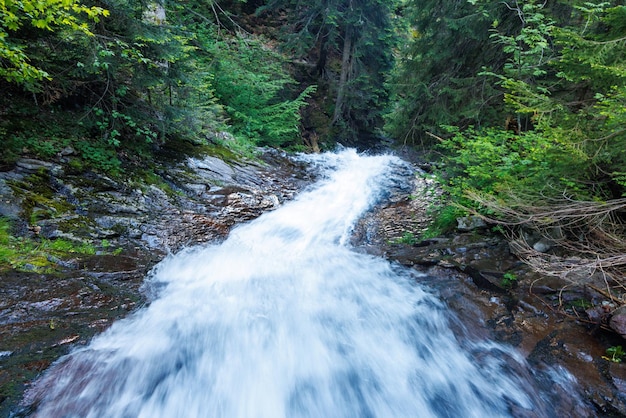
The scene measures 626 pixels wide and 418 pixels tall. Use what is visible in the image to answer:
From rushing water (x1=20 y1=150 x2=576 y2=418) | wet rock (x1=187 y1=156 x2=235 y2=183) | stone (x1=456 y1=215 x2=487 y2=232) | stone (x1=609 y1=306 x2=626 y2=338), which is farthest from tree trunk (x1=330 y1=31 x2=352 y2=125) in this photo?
stone (x1=609 y1=306 x2=626 y2=338)

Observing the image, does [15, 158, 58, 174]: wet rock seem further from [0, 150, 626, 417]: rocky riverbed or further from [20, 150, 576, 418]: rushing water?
[20, 150, 576, 418]: rushing water

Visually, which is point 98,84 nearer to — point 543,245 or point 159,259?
point 159,259

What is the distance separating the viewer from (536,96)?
3469 millimetres

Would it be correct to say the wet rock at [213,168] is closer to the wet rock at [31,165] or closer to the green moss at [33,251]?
the wet rock at [31,165]

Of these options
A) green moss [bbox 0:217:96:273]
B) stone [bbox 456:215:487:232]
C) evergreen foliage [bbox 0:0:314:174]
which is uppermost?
evergreen foliage [bbox 0:0:314:174]

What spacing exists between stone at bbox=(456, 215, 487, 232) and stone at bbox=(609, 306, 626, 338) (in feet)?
7.63

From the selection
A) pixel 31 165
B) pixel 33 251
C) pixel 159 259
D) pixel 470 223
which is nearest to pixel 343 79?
pixel 470 223

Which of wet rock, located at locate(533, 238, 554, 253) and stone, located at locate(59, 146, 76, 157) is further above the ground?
stone, located at locate(59, 146, 76, 157)

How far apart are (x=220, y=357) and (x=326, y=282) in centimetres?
188

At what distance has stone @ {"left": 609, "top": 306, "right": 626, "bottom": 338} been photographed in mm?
2639

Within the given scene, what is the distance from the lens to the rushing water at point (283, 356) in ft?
8.27

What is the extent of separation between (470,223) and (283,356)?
148 inches

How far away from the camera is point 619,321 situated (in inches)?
106

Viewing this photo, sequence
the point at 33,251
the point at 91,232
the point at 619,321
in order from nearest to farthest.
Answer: the point at 619,321, the point at 33,251, the point at 91,232
